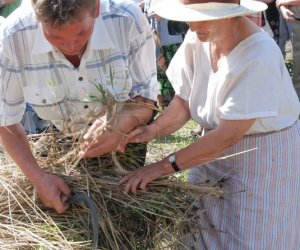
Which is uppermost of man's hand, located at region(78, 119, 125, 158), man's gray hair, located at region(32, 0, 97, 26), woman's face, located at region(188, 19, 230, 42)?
man's gray hair, located at region(32, 0, 97, 26)

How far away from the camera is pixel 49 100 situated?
2416 millimetres

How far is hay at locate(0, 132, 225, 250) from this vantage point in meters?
2.11

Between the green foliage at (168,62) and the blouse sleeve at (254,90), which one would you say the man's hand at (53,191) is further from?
the green foliage at (168,62)

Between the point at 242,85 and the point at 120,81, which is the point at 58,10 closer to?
the point at 120,81

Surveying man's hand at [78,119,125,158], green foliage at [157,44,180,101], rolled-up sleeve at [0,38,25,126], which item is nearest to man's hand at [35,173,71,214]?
man's hand at [78,119,125,158]

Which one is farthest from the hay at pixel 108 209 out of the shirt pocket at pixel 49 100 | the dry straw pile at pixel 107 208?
the shirt pocket at pixel 49 100

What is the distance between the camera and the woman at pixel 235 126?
204cm

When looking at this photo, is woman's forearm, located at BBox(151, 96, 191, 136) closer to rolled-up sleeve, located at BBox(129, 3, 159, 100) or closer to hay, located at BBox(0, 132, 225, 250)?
rolled-up sleeve, located at BBox(129, 3, 159, 100)

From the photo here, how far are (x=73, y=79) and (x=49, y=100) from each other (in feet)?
0.41

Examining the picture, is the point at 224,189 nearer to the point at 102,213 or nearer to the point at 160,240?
the point at 160,240

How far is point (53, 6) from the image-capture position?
6.52 ft

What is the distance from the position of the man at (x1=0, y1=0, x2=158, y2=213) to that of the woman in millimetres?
128

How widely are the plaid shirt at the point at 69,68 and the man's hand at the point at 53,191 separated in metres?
0.21

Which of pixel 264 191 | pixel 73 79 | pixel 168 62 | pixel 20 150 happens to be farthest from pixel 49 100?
pixel 168 62
